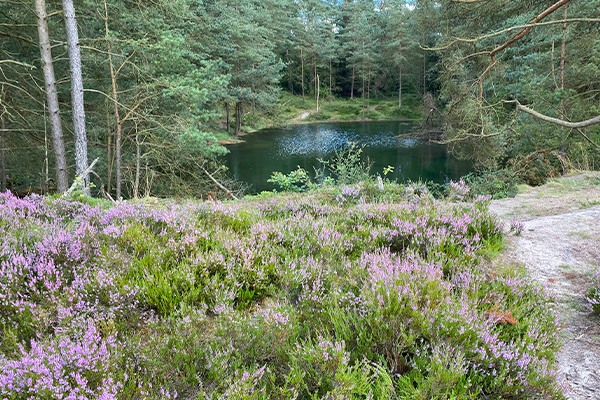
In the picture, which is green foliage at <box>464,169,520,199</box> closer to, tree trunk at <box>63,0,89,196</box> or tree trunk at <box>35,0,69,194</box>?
tree trunk at <box>63,0,89,196</box>

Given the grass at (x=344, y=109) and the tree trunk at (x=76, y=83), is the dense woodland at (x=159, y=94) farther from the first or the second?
the grass at (x=344, y=109)

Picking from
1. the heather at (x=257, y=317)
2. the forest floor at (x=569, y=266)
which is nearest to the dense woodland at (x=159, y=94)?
the forest floor at (x=569, y=266)

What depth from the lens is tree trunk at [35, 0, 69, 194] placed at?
27.3ft

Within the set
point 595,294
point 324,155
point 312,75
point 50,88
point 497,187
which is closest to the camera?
point 595,294

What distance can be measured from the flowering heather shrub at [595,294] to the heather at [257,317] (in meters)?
0.39

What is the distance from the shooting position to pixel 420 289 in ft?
7.36

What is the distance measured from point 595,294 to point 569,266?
948 mm

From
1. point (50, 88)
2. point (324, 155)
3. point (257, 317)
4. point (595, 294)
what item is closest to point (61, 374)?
point (257, 317)

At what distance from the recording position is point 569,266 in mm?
3557

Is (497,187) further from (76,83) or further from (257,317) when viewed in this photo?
(76,83)

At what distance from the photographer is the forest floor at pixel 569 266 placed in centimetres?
209

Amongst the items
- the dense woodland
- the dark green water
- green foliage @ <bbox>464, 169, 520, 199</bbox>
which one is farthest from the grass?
green foliage @ <bbox>464, 169, 520, 199</bbox>

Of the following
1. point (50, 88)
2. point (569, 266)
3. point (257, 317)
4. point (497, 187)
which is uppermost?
point (50, 88)

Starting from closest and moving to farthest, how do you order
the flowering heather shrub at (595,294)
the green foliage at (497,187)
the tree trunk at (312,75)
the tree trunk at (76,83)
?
the flowering heather shrub at (595,294), the tree trunk at (76,83), the green foliage at (497,187), the tree trunk at (312,75)
